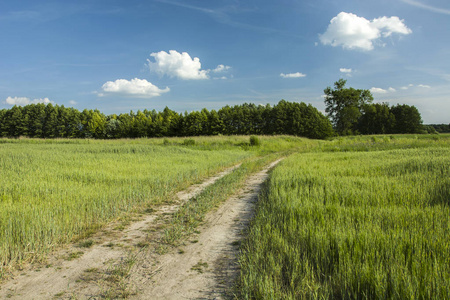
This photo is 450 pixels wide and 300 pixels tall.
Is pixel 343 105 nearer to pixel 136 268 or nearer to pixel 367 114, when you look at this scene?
pixel 367 114

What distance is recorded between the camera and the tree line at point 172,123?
6525cm

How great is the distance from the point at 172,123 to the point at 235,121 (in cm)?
1841

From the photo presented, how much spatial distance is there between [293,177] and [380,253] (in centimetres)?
585

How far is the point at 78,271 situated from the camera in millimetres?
3768

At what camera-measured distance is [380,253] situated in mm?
3484

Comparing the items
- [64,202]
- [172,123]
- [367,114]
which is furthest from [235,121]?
[64,202]

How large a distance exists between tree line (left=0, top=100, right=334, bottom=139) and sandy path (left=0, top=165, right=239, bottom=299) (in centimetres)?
6223

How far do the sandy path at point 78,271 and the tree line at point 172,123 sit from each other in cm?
6223

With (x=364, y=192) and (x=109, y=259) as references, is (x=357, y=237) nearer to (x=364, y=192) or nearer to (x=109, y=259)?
(x=364, y=192)

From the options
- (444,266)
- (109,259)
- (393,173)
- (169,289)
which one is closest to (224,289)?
(169,289)

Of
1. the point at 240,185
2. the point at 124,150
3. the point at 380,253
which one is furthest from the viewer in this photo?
the point at 124,150

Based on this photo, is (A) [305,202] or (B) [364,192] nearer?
(A) [305,202]

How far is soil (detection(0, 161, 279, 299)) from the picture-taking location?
3.24 meters

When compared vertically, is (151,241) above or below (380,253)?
below
